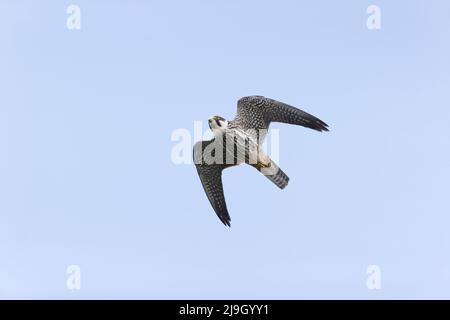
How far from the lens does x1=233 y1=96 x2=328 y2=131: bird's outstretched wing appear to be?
1484cm

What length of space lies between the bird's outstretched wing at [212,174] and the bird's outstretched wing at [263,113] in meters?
0.88

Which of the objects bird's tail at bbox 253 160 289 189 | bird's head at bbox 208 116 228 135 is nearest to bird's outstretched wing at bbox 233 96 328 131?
bird's head at bbox 208 116 228 135

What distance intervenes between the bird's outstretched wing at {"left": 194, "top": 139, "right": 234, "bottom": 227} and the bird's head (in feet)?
1.66

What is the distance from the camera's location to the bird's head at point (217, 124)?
1485 centimetres

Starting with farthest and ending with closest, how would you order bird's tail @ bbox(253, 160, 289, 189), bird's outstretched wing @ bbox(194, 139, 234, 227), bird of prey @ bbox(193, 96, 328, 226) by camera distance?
1. bird's outstretched wing @ bbox(194, 139, 234, 227)
2. bird's tail @ bbox(253, 160, 289, 189)
3. bird of prey @ bbox(193, 96, 328, 226)

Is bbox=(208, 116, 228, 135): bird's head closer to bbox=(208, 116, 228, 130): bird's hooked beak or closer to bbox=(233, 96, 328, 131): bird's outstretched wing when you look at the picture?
bbox=(208, 116, 228, 130): bird's hooked beak

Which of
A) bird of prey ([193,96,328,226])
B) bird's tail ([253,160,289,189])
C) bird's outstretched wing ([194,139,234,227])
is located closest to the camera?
bird of prey ([193,96,328,226])

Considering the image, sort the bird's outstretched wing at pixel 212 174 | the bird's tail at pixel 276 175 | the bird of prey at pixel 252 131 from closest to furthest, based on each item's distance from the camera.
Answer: the bird of prey at pixel 252 131
the bird's tail at pixel 276 175
the bird's outstretched wing at pixel 212 174

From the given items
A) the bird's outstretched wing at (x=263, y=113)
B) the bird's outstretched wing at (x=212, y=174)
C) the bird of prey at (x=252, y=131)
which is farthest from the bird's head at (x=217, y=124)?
the bird's outstretched wing at (x=212, y=174)

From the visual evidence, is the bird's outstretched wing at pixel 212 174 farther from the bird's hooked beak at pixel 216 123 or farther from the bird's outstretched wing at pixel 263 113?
the bird's outstretched wing at pixel 263 113

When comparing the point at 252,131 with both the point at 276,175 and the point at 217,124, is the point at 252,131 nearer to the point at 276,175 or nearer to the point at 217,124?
the point at 217,124
